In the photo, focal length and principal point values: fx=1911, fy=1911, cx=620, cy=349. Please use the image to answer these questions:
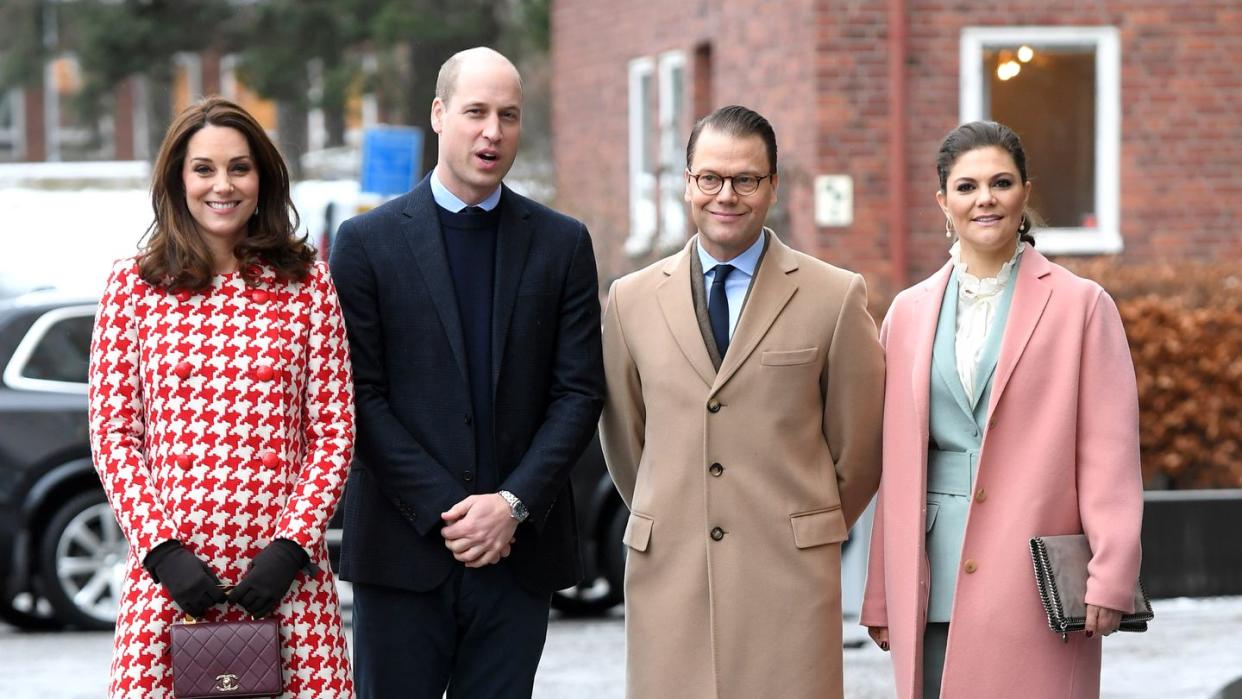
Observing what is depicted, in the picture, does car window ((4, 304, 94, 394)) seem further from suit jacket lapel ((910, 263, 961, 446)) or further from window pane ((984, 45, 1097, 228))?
window pane ((984, 45, 1097, 228))

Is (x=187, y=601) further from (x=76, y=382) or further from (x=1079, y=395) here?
(x=76, y=382)

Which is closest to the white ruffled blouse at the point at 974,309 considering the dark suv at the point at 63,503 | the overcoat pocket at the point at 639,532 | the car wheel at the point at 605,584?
the overcoat pocket at the point at 639,532

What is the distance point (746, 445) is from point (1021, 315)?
751mm

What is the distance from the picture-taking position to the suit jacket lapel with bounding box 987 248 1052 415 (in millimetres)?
4625

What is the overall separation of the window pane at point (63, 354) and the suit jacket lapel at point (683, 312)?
574 centimetres

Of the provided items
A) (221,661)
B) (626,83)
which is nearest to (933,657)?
(221,661)

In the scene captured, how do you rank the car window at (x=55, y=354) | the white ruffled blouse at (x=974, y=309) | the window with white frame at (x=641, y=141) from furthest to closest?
the window with white frame at (x=641, y=141) < the car window at (x=55, y=354) < the white ruffled blouse at (x=974, y=309)

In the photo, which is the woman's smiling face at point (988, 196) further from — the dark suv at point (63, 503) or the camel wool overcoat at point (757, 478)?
the dark suv at point (63, 503)

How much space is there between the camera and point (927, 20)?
14414mm

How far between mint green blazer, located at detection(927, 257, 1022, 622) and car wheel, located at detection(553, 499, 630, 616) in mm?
4786

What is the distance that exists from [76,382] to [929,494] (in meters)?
6.34

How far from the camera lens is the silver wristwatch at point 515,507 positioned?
15.2 ft

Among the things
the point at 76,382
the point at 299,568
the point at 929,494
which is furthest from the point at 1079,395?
the point at 76,382

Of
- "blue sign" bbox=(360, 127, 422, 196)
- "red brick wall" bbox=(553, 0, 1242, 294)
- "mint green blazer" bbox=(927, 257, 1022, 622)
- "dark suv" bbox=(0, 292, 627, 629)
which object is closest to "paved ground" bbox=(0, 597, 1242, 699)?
"dark suv" bbox=(0, 292, 627, 629)
